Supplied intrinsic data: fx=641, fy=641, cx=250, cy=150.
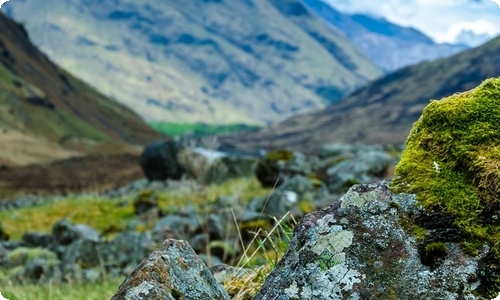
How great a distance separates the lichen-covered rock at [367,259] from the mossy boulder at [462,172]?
69mm

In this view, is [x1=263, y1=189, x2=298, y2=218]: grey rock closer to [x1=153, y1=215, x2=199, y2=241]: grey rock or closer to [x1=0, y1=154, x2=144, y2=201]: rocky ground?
[x1=153, y1=215, x2=199, y2=241]: grey rock

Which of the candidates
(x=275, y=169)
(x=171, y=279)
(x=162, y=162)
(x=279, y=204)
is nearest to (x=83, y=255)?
(x=279, y=204)

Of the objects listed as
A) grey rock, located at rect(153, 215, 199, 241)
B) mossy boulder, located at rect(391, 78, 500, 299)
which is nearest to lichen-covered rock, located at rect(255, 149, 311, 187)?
grey rock, located at rect(153, 215, 199, 241)

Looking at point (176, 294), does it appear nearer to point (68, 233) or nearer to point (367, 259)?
point (367, 259)

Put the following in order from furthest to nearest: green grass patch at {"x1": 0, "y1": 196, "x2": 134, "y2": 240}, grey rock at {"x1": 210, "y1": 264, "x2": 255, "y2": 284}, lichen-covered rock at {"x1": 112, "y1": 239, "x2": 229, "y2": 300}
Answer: green grass patch at {"x1": 0, "y1": 196, "x2": 134, "y2": 240} < grey rock at {"x1": 210, "y1": 264, "x2": 255, "y2": 284} < lichen-covered rock at {"x1": 112, "y1": 239, "x2": 229, "y2": 300}

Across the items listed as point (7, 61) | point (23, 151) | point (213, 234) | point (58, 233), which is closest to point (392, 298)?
point (213, 234)

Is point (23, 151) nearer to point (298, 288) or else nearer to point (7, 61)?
point (7, 61)

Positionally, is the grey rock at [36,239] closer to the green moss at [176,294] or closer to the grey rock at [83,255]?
→ the grey rock at [83,255]

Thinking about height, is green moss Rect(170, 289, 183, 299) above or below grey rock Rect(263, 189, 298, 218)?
above

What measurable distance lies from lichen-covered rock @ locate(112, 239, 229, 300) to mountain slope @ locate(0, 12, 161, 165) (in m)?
92.7

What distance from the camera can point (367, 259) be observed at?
3.17 m

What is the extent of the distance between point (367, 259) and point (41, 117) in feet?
506

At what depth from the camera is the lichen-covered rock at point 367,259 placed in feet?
10.0

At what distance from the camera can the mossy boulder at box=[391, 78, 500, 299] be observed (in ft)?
10.4
